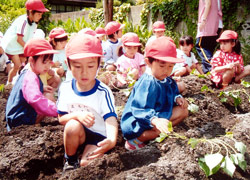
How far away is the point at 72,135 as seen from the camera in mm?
2146

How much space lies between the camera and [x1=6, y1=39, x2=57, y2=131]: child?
2.65m

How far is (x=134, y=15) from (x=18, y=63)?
22.9 feet

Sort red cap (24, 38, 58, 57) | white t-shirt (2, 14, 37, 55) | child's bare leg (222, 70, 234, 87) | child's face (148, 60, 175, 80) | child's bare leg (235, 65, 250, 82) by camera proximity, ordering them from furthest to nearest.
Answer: white t-shirt (2, 14, 37, 55)
child's bare leg (235, 65, 250, 82)
child's bare leg (222, 70, 234, 87)
red cap (24, 38, 58, 57)
child's face (148, 60, 175, 80)

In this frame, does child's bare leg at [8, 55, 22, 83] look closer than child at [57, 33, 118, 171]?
No

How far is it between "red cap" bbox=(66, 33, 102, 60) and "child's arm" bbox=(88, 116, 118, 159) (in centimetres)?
49

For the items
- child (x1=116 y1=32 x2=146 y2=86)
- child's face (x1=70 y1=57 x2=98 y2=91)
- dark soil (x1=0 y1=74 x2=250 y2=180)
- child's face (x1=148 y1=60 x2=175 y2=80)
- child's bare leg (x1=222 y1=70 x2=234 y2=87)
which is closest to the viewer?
dark soil (x1=0 y1=74 x2=250 y2=180)

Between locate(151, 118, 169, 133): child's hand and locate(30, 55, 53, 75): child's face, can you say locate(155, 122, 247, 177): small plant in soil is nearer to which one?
locate(151, 118, 169, 133): child's hand

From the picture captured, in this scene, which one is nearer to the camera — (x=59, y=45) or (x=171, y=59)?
(x=171, y=59)

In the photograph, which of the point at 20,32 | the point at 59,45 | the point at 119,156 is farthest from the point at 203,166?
the point at 20,32

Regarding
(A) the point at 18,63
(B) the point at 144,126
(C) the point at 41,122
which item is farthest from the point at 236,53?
(A) the point at 18,63

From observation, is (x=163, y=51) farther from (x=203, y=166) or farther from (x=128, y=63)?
(x=128, y=63)

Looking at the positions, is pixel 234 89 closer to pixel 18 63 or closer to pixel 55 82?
pixel 55 82

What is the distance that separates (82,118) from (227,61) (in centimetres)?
300

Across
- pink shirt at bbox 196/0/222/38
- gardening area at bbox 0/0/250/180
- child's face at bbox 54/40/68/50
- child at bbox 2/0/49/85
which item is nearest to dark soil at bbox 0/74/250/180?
gardening area at bbox 0/0/250/180
